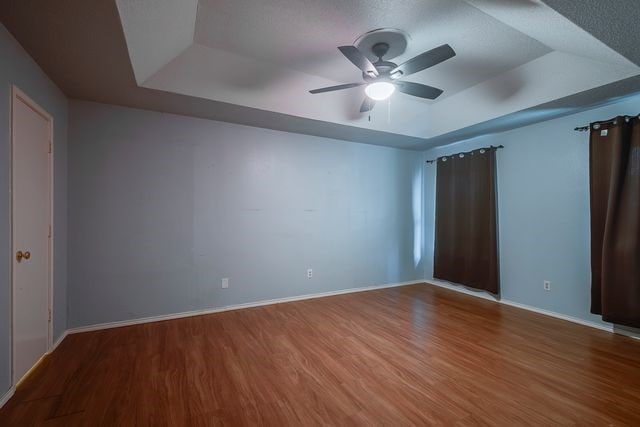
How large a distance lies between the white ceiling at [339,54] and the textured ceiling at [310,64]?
1cm

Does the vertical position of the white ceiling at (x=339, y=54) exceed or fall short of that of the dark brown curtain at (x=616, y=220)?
it exceeds it

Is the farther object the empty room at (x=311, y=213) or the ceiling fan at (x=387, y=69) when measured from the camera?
the ceiling fan at (x=387, y=69)

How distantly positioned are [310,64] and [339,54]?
354 mm

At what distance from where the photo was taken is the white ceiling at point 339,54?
6.60 feet

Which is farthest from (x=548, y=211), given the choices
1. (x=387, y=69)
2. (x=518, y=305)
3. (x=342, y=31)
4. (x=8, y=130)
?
(x=8, y=130)

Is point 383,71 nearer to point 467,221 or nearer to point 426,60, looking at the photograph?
point 426,60

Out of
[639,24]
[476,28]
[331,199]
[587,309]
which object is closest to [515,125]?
[476,28]

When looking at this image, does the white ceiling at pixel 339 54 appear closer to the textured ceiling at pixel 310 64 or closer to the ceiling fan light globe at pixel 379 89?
the textured ceiling at pixel 310 64

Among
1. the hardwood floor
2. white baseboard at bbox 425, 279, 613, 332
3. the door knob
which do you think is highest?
the door knob

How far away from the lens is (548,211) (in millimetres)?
3449

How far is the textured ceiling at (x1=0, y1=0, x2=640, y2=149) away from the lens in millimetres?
1747

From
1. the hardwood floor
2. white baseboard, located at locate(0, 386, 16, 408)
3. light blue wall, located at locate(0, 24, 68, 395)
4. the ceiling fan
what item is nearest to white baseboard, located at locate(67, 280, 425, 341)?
the hardwood floor

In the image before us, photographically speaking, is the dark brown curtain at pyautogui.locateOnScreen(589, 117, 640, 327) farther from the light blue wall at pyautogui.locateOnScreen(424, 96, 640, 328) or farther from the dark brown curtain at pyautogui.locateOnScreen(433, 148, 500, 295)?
the dark brown curtain at pyautogui.locateOnScreen(433, 148, 500, 295)

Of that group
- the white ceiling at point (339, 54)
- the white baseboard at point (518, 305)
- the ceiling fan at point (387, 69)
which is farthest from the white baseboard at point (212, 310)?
the ceiling fan at point (387, 69)
